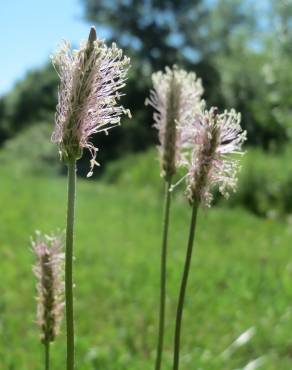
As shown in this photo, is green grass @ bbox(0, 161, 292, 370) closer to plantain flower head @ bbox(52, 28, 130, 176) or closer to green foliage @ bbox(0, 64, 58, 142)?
plantain flower head @ bbox(52, 28, 130, 176)

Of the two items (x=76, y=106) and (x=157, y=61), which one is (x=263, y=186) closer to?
(x=76, y=106)

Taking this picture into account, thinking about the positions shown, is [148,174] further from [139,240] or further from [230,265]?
[230,265]

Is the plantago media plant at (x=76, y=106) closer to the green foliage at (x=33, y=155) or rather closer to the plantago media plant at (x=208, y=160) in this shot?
the plantago media plant at (x=208, y=160)

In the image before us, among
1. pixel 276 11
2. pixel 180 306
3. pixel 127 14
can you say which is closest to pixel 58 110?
pixel 180 306

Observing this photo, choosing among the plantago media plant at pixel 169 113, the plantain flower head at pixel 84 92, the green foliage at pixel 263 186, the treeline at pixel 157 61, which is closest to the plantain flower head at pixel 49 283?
the plantago media plant at pixel 169 113

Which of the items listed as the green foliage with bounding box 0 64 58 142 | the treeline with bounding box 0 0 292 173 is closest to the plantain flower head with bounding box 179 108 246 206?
the treeline with bounding box 0 0 292 173

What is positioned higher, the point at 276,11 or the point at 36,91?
the point at 36,91

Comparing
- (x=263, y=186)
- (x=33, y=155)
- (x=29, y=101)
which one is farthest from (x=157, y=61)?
(x=263, y=186)
